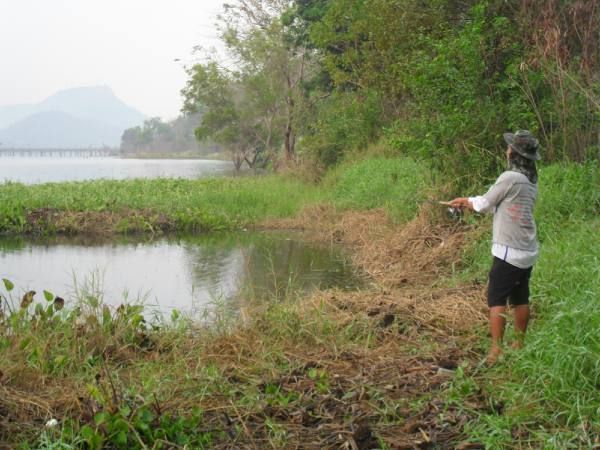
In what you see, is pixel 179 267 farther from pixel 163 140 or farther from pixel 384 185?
pixel 163 140

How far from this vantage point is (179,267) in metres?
9.94

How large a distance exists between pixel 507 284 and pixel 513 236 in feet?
1.06

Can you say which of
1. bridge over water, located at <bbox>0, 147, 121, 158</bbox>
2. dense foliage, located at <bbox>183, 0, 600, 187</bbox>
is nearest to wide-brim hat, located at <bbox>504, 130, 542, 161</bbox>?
dense foliage, located at <bbox>183, 0, 600, 187</bbox>

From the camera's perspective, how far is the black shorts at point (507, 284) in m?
4.63

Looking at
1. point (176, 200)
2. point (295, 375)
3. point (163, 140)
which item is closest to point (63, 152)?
point (163, 140)

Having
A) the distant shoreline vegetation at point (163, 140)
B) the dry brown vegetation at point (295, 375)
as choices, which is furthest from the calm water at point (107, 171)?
the distant shoreline vegetation at point (163, 140)

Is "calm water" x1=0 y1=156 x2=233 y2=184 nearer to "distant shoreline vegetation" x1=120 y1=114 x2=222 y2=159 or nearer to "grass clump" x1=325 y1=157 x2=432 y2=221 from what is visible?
"grass clump" x1=325 y1=157 x2=432 y2=221

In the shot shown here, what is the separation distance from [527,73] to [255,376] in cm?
650

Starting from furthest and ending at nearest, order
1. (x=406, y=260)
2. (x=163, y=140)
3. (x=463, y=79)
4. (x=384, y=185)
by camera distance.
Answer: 1. (x=163, y=140)
2. (x=384, y=185)
3. (x=463, y=79)
4. (x=406, y=260)

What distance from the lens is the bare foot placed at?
4.53 m

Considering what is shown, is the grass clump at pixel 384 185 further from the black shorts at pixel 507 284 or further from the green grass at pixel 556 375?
the black shorts at pixel 507 284

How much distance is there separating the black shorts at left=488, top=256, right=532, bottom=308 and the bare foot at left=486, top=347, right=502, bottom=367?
0.98 ft

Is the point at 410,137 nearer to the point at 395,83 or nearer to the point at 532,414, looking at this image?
the point at 395,83

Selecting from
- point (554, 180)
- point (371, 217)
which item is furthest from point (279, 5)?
point (554, 180)
